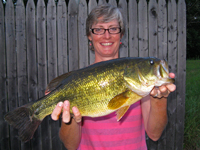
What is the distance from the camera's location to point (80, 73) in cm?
193

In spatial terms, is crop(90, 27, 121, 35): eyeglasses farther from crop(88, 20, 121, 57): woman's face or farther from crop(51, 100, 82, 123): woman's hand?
crop(51, 100, 82, 123): woman's hand

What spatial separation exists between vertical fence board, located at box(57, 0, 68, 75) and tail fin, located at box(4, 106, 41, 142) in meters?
2.19

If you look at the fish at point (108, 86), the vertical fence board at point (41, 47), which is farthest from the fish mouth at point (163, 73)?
the vertical fence board at point (41, 47)

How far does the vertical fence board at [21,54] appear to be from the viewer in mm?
4066

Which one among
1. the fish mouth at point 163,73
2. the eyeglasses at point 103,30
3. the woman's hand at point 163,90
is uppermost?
the eyeglasses at point 103,30

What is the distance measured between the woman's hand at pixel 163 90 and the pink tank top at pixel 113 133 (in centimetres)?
70

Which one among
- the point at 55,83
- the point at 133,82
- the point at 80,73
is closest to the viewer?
the point at 133,82

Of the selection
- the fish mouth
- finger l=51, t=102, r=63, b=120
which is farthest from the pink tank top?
the fish mouth

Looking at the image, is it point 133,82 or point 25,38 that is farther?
point 25,38

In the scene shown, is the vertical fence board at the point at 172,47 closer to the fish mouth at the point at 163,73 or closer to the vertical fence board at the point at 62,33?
the vertical fence board at the point at 62,33

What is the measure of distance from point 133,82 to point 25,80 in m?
3.19

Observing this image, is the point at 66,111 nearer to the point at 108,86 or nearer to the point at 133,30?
the point at 108,86

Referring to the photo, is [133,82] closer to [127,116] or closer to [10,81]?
[127,116]

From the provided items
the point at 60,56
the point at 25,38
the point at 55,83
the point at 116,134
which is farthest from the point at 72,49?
the point at 116,134
